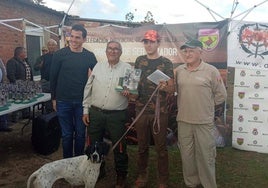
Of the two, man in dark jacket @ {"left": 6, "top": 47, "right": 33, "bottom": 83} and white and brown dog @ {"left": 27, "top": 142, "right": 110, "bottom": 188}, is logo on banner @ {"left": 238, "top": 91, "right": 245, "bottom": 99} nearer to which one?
white and brown dog @ {"left": 27, "top": 142, "right": 110, "bottom": 188}

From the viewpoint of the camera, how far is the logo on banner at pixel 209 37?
18.8 feet

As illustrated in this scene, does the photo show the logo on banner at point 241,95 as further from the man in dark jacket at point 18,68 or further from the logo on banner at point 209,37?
the man in dark jacket at point 18,68

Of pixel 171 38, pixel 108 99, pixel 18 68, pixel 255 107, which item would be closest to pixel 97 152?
pixel 108 99

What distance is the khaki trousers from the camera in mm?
3418

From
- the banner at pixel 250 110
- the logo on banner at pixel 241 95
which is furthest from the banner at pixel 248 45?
the logo on banner at pixel 241 95

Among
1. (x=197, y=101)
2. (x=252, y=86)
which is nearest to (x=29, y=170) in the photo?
(x=197, y=101)

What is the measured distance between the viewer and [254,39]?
5492mm

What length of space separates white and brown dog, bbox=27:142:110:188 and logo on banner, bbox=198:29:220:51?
10.5 ft

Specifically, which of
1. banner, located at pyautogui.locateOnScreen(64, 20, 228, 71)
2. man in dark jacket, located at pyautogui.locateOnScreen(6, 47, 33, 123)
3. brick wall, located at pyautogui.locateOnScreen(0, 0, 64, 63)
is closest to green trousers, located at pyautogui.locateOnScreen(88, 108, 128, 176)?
banner, located at pyautogui.locateOnScreen(64, 20, 228, 71)

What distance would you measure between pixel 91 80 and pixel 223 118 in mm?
3072

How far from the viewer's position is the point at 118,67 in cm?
368

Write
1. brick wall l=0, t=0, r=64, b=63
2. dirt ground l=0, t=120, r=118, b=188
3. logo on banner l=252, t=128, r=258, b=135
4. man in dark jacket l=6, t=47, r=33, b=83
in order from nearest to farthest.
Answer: dirt ground l=0, t=120, r=118, b=188 < logo on banner l=252, t=128, r=258, b=135 < man in dark jacket l=6, t=47, r=33, b=83 < brick wall l=0, t=0, r=64, b=63

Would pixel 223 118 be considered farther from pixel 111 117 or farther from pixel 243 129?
pixel 111 117

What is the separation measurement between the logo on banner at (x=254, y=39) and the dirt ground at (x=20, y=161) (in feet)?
10.2
